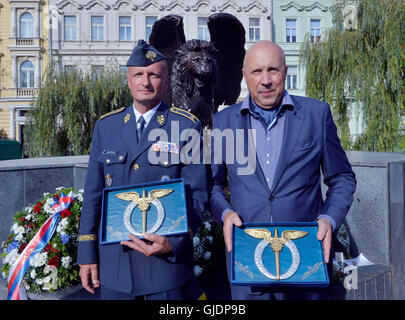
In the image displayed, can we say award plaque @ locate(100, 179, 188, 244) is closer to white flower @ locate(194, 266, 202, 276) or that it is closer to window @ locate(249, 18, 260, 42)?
white flower @ locate(194, 266, 202, 276)

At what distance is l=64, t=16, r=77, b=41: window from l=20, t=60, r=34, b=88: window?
3215 millimetres

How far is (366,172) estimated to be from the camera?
12.5ft

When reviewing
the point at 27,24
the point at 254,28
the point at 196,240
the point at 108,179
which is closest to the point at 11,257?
the point at 196,240

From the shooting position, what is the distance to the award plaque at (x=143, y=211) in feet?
5.65

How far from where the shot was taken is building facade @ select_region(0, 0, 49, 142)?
26.1m

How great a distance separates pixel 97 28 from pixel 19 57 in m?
5.62

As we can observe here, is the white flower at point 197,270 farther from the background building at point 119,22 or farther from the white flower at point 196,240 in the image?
the background building at point 119,22

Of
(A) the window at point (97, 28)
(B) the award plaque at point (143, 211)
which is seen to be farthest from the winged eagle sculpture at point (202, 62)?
(A) the window at point (97, 28)

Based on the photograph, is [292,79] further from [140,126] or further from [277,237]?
[277,237]

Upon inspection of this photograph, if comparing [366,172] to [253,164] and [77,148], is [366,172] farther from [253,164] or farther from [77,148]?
[77,148]

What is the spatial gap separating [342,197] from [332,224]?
0.16 m

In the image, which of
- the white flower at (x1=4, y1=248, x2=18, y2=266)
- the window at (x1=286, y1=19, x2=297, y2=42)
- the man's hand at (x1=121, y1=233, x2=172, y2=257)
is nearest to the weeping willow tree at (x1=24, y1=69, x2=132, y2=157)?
the white flower at (x1=4, y1=248, x2=18, y2=266)

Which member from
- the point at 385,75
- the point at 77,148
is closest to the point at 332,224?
the point at 385,75

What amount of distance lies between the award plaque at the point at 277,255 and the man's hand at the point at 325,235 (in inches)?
0.9
